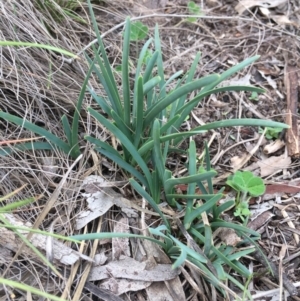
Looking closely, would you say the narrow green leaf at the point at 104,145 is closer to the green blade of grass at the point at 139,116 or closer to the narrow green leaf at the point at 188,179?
the green blade of grass at the point at 139,116

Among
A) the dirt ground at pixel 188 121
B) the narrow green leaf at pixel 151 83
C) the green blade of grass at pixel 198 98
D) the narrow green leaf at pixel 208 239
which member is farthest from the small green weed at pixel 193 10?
the narrow green leaf at pixel 208 239

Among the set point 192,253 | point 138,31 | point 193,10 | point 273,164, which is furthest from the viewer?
point 193,10

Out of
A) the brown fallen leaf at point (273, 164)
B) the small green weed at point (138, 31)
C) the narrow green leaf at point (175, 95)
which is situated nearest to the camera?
the narrow green leaf at point (175, 95)

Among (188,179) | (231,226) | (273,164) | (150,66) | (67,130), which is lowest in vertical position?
(273,164)

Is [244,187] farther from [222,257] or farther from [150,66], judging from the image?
[150,66]

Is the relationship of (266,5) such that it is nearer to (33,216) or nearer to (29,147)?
(29,147)

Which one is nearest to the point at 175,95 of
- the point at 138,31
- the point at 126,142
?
the point at 126,142

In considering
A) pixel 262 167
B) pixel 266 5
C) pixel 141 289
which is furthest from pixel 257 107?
pixel 141 289
